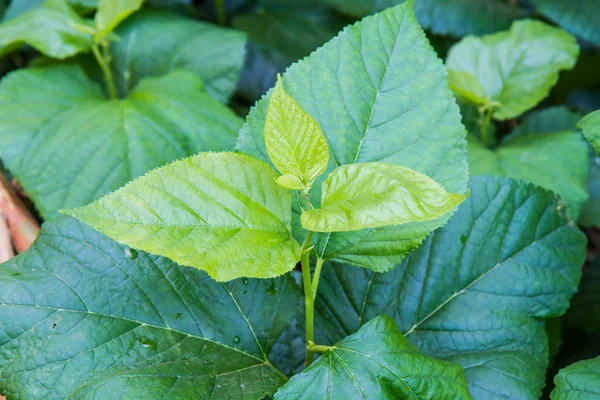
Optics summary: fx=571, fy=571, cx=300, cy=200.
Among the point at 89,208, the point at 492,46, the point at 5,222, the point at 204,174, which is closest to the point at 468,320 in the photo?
the point at 204,174

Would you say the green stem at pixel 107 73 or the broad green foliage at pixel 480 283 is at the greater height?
the green stem at pixel 107 73

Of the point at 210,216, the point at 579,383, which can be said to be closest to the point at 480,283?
the point at 579,383

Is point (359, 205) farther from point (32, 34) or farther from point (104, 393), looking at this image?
point (32, 34)

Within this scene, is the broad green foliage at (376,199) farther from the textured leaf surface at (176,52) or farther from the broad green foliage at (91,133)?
the textured leaf surface at (176,52)

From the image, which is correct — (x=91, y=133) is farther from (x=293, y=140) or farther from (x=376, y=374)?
(x=376, y=374)

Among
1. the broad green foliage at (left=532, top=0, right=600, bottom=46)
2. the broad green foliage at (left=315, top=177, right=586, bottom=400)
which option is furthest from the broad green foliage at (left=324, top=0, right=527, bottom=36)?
the broad green foliage at (left=315, top=177, right=586, bottom=400)

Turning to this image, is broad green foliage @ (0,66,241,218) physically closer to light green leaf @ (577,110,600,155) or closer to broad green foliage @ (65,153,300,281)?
broad green foliage @ (65,153,300,281)

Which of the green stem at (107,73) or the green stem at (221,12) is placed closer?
the green stem at (107,73)

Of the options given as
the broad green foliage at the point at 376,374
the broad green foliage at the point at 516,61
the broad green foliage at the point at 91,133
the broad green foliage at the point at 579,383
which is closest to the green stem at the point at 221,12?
the broad green foliage at the point at 91,133
